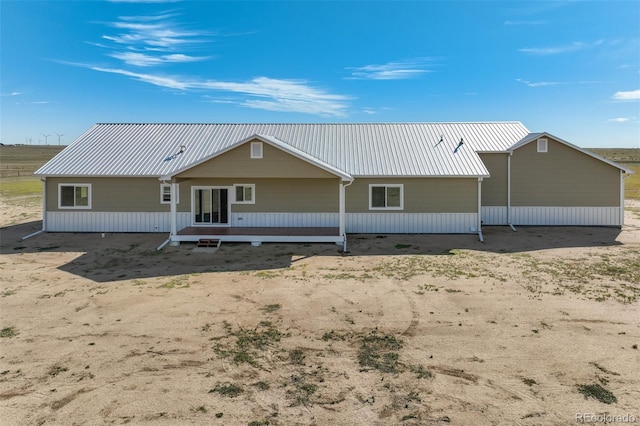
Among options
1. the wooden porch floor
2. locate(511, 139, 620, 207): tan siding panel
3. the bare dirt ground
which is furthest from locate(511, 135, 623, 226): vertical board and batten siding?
the wooden porch floor

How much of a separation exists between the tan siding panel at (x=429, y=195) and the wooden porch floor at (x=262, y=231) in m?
1.81

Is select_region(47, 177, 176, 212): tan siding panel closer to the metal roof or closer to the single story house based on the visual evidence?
the single story house

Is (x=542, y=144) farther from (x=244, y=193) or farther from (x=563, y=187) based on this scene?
(x=244, y=193)

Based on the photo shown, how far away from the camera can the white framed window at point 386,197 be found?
1855 cm

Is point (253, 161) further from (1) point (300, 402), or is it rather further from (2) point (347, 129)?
(1) point (300, 402)

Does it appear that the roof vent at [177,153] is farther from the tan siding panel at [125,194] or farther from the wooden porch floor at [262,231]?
the wooden porch floor at [262,231]

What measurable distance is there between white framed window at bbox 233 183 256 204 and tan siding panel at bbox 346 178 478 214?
437 centimetres

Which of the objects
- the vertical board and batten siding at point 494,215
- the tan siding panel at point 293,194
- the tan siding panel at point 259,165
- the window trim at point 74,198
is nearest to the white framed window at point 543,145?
the vertical board and batten siding at point 494,215

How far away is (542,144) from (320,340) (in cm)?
1779

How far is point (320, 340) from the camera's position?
7320 mm

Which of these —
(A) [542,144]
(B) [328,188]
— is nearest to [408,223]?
(B) [328,188]

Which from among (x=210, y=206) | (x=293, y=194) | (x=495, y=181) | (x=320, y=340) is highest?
(x=495, y=181)

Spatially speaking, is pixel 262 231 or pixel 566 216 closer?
pixel 262 231

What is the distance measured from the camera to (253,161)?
16062 mm
